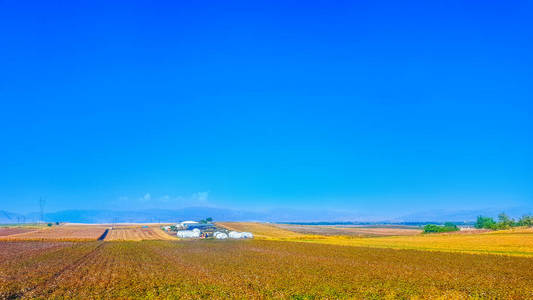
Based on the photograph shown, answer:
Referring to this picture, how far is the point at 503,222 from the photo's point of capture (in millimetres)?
112000

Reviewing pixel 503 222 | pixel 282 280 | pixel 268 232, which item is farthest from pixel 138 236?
pixel 503 222

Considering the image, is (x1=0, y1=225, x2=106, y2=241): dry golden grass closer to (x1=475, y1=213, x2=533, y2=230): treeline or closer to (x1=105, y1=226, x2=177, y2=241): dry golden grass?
(x1=105, y1=226, x2=177, y2=241): dry golden grass

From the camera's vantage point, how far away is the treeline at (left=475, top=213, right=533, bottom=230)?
106188mm

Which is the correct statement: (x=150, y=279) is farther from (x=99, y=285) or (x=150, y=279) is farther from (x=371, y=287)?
(x=371, y=287)

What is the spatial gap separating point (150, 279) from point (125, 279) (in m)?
1.76

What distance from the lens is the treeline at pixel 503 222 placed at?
106188 mm

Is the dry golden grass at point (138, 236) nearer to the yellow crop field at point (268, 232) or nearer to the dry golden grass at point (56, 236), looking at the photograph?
the dry golden grass at point (56, 236)

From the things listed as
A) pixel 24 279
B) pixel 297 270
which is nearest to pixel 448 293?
pixel 297 270

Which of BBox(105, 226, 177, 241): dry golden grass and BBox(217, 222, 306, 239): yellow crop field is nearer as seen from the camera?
BBox(105, 226, 177, 241): dry golden grass

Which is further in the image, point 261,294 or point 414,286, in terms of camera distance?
point 414,286

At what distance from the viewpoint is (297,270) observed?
2959 centimetres

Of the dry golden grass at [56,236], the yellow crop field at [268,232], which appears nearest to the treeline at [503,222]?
the yellow crop field at [268,232]

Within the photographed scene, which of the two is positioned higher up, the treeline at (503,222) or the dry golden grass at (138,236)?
the treeline at (503,222)

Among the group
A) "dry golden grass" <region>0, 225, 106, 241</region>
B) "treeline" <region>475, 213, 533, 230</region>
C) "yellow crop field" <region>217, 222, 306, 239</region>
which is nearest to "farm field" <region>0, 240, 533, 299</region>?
"dry golden grass" <region>0, 225, 106, 241</region>
